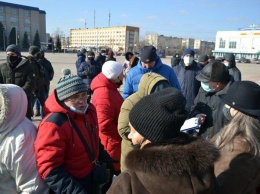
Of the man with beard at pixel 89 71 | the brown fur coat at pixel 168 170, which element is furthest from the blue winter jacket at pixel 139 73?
the man with beard at pixel 89 71

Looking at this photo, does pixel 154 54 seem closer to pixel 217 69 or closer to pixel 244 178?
pixel 217 69

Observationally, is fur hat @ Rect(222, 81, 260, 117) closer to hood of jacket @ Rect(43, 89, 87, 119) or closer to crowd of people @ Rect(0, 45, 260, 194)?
crowd of people @ Rect(0, 45, 260, 194)

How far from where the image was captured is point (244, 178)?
1452 mm

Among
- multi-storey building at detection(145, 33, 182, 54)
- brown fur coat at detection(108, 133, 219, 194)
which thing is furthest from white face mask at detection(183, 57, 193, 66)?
multi-storey building at detection(145, 33, 182, 54)

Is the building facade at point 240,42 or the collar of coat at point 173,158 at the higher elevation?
the building facade at point 240,42

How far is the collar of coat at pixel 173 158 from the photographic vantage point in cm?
112

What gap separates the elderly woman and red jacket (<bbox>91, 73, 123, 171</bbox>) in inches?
53.0

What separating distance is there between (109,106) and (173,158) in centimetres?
178

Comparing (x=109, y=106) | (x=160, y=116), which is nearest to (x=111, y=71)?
(x=109, y=106)

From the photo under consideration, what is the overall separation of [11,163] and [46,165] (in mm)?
222

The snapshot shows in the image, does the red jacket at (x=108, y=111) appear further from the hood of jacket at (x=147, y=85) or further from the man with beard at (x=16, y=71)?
the man with beard at (x=16, y=71)

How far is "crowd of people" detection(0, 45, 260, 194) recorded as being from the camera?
1153 mm

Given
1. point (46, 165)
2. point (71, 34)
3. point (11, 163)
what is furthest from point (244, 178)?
point (71, 34)

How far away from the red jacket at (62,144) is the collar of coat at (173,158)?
82 centimetres
